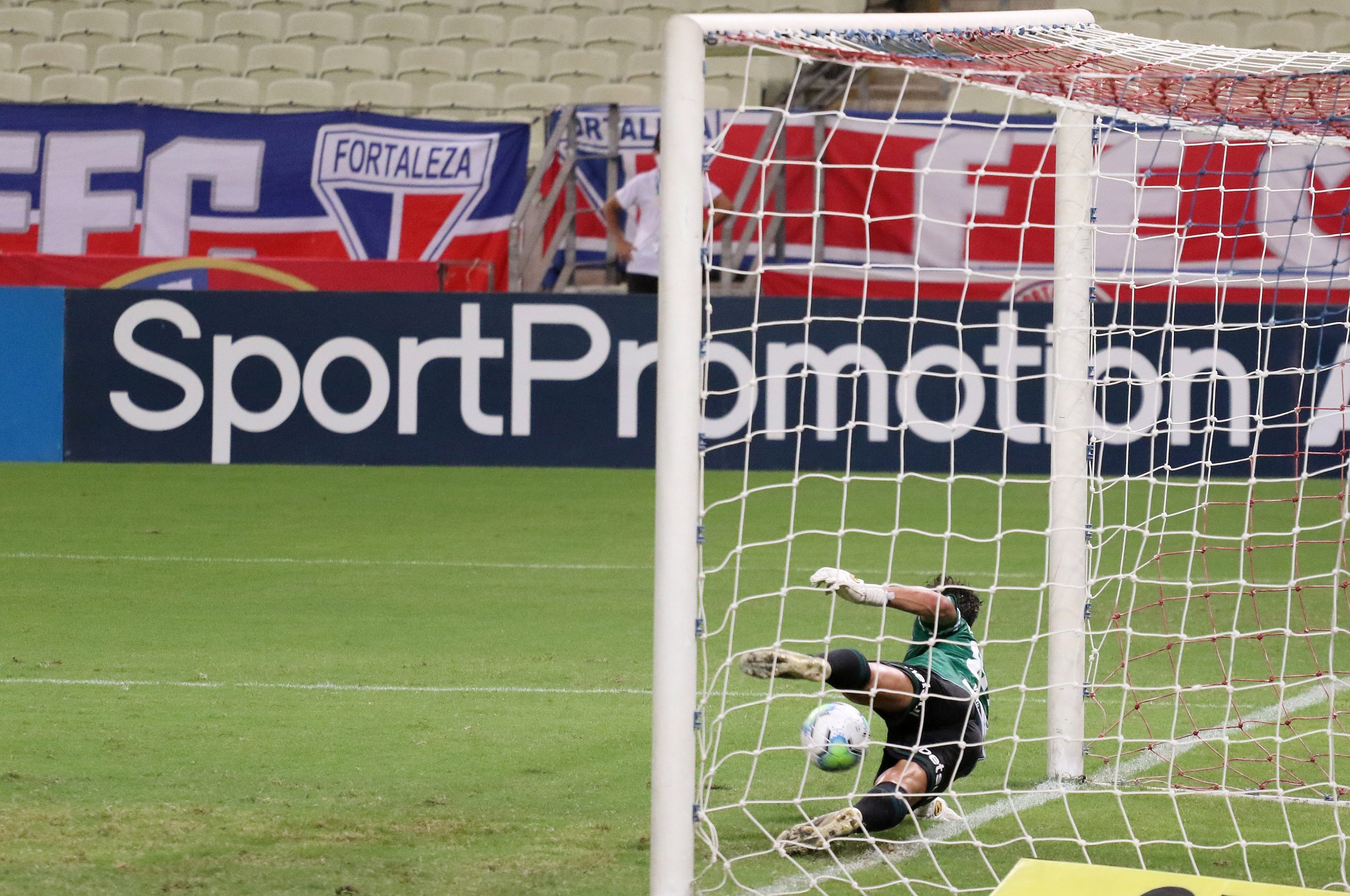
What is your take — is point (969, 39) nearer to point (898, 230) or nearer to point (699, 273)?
point (699, 273)

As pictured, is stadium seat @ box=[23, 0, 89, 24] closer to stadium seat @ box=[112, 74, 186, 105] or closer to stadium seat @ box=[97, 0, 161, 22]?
stadium seat @ box=[97, 0, 161, 22]

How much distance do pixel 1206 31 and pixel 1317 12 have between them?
1091mm

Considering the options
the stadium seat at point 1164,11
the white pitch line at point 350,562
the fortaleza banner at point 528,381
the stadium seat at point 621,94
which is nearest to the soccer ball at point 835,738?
the white pitch line at point 350,562

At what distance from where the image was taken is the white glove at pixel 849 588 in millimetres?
4062

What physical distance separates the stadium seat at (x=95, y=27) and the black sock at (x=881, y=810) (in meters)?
14.2

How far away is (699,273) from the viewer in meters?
3.76

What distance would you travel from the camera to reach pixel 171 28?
16.3 metres

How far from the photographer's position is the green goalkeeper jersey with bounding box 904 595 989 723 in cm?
453

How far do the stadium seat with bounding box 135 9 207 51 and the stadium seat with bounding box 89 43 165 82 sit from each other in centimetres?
12

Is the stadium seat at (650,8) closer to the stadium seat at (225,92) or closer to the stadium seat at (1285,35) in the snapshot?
the stadium seat at (225,92)

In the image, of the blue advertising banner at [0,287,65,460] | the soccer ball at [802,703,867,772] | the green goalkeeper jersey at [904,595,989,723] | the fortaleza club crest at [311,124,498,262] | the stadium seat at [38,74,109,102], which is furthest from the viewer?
the stadium seat at [38,74,109,102]

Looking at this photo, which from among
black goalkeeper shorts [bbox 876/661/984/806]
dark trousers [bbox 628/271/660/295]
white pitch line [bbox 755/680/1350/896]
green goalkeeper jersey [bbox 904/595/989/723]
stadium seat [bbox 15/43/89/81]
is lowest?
white pitch line [bbox 755/680/1350/896]

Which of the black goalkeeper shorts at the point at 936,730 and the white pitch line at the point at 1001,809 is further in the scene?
the black goalkeeper shorts at the point at 936,730

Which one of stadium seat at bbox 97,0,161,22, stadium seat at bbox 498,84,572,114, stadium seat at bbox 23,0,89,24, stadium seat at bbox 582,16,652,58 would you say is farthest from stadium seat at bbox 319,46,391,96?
stadium seat at bbox 23,0,89,24
